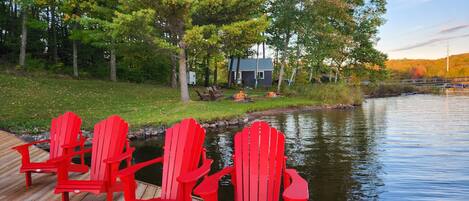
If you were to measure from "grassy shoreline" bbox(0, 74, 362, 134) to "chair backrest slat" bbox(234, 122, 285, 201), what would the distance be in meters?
10.2

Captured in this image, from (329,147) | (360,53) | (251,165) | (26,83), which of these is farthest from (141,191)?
(360,53)

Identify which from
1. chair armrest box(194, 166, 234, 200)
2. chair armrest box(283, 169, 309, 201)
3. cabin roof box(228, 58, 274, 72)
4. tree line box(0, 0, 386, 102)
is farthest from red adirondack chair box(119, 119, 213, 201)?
cabin roof box(228, 58, 274, 72)

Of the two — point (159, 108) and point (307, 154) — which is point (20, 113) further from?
point (307, 154)

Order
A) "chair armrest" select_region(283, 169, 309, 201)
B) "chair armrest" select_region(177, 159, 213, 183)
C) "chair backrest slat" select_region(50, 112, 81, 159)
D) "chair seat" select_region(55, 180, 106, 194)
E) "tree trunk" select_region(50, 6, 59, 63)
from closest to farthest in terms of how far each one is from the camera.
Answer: "chair armrest" select_region(283, 169, 309, 201), "chair armrest" select_region(177, 159, 213, 183), "chair seat" select_region(55, 180, 106, 194), "chair backrest slat" select_region(50, 112, 81, 159), "tree trunk" select_region(50, 6, 59, 63)

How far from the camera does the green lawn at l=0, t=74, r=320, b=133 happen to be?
45.2 feet

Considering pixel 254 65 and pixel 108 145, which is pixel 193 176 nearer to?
pixel 108 145

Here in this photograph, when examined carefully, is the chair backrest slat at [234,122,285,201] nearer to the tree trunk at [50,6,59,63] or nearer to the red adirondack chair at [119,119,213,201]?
the red adirondack chair at [119,119,213,201]

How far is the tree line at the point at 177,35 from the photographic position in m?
17.8

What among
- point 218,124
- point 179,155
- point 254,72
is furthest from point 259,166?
point 254,72

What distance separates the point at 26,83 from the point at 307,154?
56.3 ft

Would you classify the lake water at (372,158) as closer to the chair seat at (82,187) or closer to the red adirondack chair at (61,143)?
the red adirondack chair at (61,143)

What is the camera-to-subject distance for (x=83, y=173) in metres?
5.79

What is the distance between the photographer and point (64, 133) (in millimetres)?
5762

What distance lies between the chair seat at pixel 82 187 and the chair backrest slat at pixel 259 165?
1.53 meters
